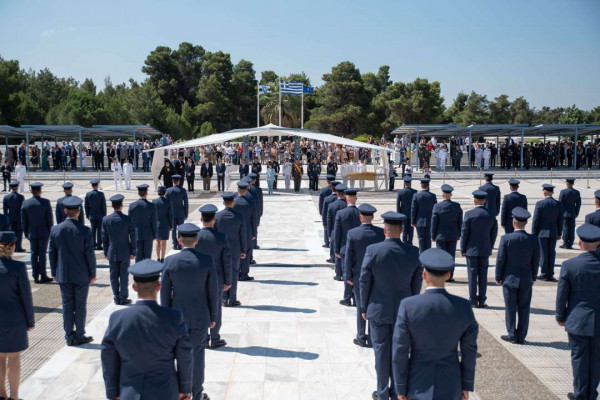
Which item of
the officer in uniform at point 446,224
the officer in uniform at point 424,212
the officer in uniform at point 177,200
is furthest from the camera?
the officer in uniform at point 177,200

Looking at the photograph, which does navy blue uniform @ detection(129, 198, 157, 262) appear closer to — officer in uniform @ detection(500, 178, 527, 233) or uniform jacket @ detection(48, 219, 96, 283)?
uniform jacket @ detection(48, 219, 96, 283)

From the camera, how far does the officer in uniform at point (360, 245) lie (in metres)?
6.81

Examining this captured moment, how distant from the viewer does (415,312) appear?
3.89m

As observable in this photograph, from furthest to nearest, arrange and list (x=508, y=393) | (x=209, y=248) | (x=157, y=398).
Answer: (x=209, y=248) < (x=508, y=393) < (x=157, y=398)

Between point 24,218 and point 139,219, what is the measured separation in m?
2.28

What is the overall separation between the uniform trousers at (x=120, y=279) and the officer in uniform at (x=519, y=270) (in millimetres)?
5832

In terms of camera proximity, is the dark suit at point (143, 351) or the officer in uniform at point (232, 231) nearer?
the dark suit at point (143, 351)

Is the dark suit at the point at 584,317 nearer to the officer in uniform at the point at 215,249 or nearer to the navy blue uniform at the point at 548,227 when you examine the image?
the officer in uniform at the point at 215,249

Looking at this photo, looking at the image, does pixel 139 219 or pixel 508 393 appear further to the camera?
pixel 139 219

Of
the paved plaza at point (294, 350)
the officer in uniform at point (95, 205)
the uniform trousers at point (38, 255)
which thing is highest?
the officer in uniform at point (95, 205)

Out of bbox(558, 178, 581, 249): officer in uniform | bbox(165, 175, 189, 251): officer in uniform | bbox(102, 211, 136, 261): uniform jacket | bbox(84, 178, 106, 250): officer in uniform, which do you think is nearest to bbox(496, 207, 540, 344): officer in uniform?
bbox(102, 211, 136, 261): uniform jacket

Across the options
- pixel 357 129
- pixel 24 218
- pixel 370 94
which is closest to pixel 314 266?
pixel 24 218

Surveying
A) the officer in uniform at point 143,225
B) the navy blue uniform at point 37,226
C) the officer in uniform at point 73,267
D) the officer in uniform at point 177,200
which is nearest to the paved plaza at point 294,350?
the officer in uniform at point 73,267

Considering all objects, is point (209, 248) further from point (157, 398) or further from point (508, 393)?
point (508, 393)
